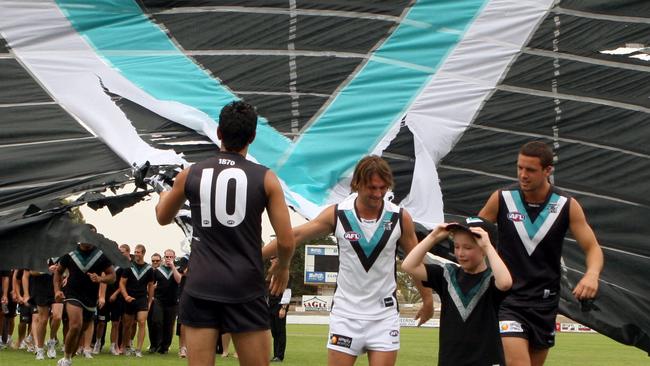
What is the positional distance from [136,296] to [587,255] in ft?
47.4

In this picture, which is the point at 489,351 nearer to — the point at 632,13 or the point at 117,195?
the point at 117,195

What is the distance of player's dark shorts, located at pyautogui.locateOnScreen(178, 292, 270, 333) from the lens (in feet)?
21.6

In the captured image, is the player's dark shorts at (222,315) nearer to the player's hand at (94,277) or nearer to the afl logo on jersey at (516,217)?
the afl logo on jersey at (516,217)

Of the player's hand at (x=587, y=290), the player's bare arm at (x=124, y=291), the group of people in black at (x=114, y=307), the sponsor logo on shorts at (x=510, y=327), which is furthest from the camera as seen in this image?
the player's bare arm at (x=124, y=291)

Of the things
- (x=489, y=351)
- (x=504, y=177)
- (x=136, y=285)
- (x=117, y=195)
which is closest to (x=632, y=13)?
(x=504, y=177)

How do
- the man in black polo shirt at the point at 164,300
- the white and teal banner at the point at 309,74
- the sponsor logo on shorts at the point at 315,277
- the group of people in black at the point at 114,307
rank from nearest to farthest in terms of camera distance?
1. the white and teal banner at the point at 309,74
2. the group of people in black at the point at 114,307
3. the man in black polo shirt at the point at 164,300
4. the sponsor logo on shorts at the point at 315,277

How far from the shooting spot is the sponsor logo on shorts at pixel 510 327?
820cm

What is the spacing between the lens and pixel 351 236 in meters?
7.92

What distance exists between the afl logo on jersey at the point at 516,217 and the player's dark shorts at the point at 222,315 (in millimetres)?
2444

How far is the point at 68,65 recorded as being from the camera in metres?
12.4

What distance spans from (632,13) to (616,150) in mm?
1479

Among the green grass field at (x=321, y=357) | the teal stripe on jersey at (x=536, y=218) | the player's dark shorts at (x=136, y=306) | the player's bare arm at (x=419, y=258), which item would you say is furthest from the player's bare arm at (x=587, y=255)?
the player's dark shorts at (x=136, y=306)

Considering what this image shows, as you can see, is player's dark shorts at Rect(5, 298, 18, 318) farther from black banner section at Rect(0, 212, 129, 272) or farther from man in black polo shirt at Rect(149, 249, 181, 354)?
black banner section at Rect(0, 212, 129, 272)

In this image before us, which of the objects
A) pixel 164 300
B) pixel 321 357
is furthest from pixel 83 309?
pixel 321 357
